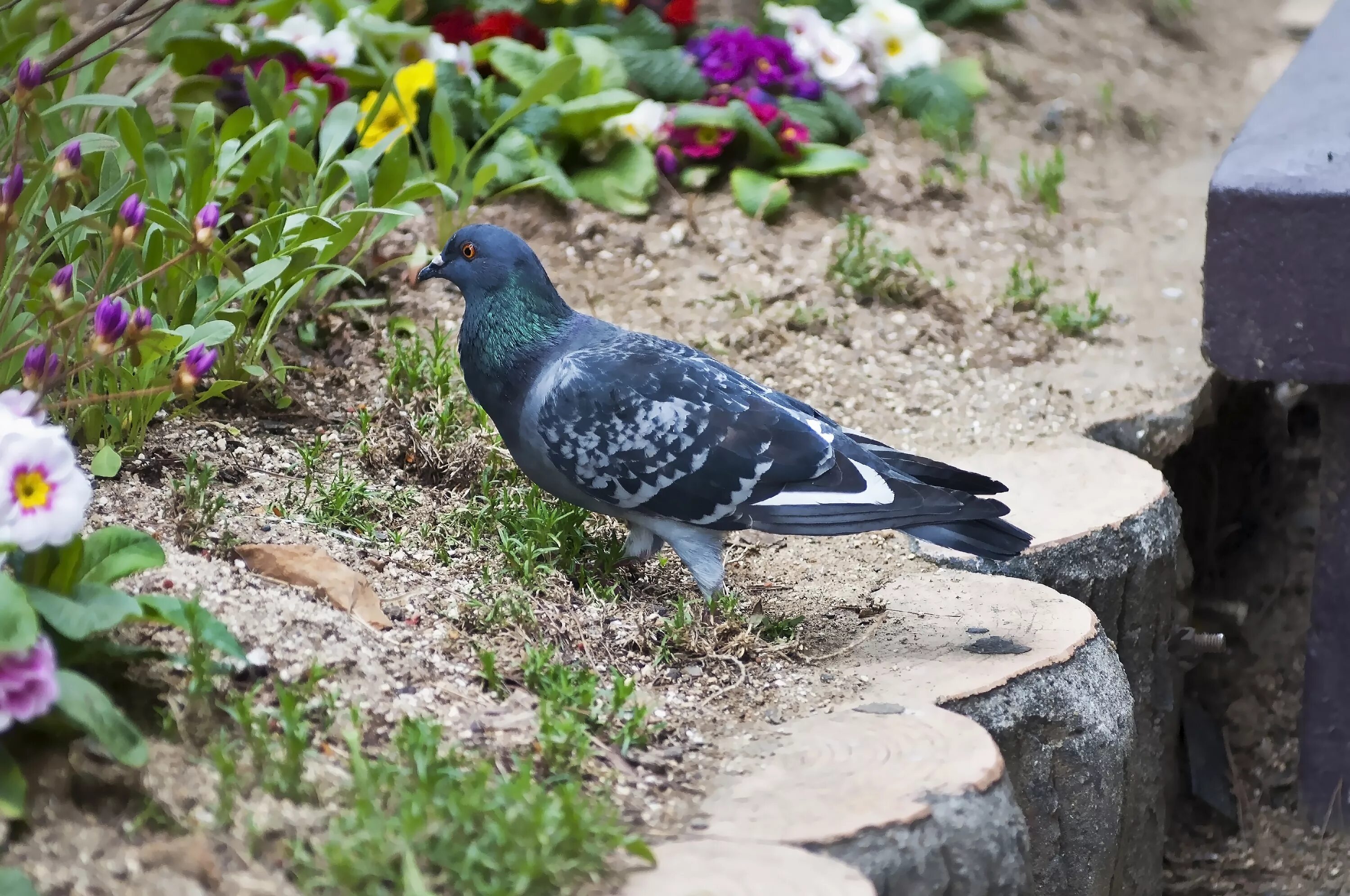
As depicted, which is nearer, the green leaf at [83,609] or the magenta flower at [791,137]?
the green leaf at [83,609]

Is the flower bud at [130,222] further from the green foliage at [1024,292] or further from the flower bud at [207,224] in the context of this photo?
the green foliage at [1024,292]

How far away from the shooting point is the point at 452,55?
504cm

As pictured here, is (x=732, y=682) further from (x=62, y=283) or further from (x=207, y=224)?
(x=62, y=283)

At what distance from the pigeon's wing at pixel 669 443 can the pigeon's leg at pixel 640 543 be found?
190mm

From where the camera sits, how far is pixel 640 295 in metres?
4.66

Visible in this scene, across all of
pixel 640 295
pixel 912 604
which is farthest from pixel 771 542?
pixel 640 295

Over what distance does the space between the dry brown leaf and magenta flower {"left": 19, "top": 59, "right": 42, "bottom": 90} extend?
3.25ft

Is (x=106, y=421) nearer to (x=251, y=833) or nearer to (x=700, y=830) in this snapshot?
(x=251, y=833)

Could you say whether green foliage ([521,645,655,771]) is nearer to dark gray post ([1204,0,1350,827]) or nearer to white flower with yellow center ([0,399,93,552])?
white flower with yellow center ([0,399,93,552])

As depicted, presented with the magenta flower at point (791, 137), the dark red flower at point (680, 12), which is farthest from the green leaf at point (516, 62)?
the magenta flower at point (791, 137)

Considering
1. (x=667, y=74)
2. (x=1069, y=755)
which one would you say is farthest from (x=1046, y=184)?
(x=1069, y=755)

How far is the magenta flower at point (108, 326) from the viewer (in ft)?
7.81

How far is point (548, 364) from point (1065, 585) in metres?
1.44

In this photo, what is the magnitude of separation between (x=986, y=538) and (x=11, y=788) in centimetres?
195
